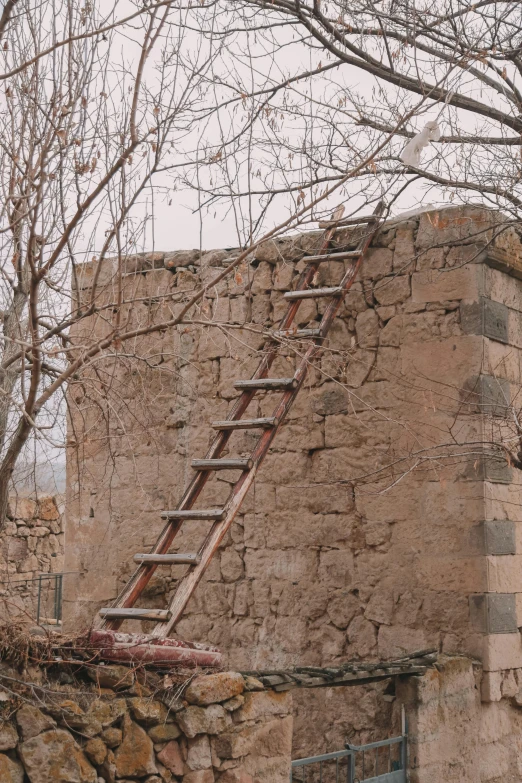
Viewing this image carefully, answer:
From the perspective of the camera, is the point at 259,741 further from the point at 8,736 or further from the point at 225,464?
the point at 225,464

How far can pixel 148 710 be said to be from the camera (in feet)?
12.6

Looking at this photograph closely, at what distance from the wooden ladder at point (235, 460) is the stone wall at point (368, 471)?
0.57 ft

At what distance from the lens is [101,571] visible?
22.0 feet

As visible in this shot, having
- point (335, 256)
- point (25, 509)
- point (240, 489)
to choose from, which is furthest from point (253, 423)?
point (25, 509)

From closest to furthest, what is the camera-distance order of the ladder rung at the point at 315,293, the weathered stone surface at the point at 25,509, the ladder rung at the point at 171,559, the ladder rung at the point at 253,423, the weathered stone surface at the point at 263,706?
1. the weathered stone surface at the point at 263,706
2. the ladder rung at the point at 171,559
3. the ladder rung at the point at 253,423
4. the ladder rung at the point at 315,293
5. the weathered stone surface at the point at 25,509

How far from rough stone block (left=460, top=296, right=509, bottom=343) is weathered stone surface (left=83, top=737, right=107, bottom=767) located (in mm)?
3186

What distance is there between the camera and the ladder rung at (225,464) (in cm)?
505

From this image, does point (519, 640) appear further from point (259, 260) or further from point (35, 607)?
point (35, 607)

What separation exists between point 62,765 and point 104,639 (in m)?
0.55

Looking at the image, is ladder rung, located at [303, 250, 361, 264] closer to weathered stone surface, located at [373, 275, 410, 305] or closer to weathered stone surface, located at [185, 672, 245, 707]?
weathered stone surface, located at [373, 275, 410, 305]

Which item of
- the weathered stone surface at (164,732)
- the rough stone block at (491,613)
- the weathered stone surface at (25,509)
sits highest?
the weathered stone surface at (25,509)

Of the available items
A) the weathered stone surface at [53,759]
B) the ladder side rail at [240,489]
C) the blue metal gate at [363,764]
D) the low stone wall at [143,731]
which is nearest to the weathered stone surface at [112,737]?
the low stone wall at [143,731]

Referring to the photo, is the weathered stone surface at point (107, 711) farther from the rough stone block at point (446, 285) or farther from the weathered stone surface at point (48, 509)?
the weathered stone surface at point (48, 509)

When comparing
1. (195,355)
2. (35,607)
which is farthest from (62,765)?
(35,607)
